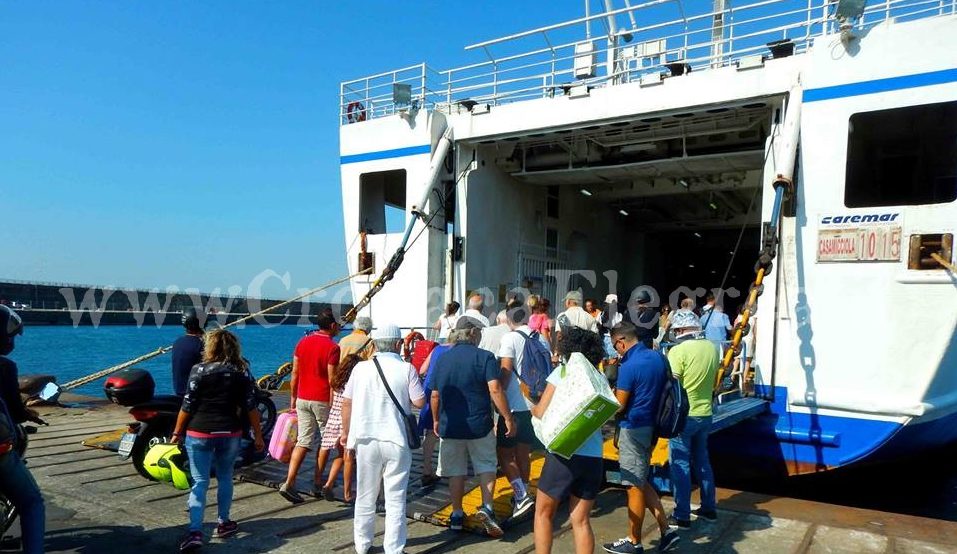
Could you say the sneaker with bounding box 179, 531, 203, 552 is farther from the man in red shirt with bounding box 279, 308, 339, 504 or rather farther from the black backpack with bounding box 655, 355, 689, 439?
the black backpack with bounding box 655, 355, 689, 439

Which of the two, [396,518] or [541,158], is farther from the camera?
[541,158]

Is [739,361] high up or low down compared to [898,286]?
down

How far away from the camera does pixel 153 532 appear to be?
166 inches

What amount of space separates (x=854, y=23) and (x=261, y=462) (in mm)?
7290

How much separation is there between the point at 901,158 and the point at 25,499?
9.98m

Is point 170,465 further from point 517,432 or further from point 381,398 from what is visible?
point 517,432

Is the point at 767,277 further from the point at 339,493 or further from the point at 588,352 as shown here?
the point at 339,493

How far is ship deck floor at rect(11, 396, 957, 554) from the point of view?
4078 mm

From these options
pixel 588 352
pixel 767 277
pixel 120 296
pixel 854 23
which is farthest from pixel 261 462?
→ pixel 120 296

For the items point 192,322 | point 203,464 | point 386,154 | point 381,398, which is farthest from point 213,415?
point 386,154

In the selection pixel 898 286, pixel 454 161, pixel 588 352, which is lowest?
pixel 588 352

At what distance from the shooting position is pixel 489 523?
420 cm

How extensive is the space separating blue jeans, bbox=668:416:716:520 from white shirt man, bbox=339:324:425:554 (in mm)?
1980

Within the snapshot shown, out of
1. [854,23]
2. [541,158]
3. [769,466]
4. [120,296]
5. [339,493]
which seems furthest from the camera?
[120,296]
